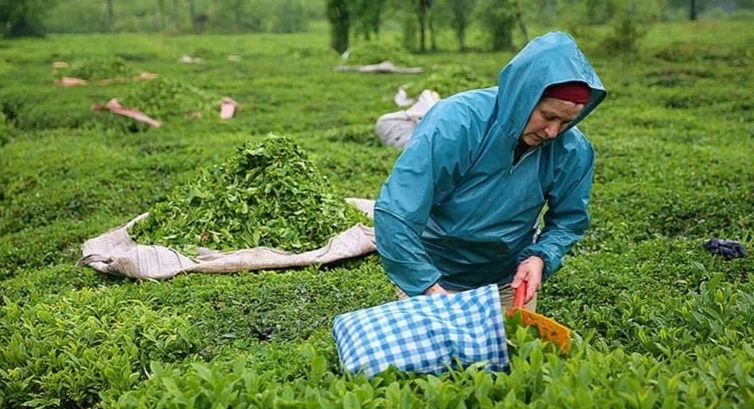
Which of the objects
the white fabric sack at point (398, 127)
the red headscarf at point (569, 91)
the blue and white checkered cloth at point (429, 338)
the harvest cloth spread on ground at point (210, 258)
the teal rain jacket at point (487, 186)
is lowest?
the harvest cloth spread on ground at point (210, 258)

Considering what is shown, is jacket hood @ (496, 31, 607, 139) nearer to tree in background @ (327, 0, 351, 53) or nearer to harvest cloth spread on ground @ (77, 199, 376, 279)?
harvest cloth spread on ground @ (77, 199, 376, 279)

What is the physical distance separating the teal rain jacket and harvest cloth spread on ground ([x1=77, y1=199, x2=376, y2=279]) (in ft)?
5.70

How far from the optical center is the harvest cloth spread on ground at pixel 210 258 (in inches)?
205

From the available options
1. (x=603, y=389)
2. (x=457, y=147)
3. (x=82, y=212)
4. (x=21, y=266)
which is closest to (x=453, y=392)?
(x=603, y=389)

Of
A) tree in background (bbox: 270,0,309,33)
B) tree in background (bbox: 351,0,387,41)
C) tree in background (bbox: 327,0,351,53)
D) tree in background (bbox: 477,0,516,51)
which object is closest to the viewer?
tree in background (bbox: 477,0,516,51)

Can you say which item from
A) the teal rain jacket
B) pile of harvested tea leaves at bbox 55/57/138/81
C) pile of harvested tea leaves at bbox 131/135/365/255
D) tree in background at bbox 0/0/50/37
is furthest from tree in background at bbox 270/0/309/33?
the teal rain jacket

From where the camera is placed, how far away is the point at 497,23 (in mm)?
25641

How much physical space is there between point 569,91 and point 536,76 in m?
0.13

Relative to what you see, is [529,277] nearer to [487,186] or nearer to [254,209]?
[487,186]

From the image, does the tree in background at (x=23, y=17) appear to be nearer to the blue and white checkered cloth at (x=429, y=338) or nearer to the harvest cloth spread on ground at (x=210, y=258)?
the harvest cloth spread on ground at (x=210, y=258)

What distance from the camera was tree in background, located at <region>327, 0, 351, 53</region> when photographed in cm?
2595

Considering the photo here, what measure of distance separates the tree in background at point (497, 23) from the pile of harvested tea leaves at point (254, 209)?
1982 cm

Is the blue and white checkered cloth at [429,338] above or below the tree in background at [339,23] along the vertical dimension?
below

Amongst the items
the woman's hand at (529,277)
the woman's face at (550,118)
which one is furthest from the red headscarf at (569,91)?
the woman's hand at (529,277)
